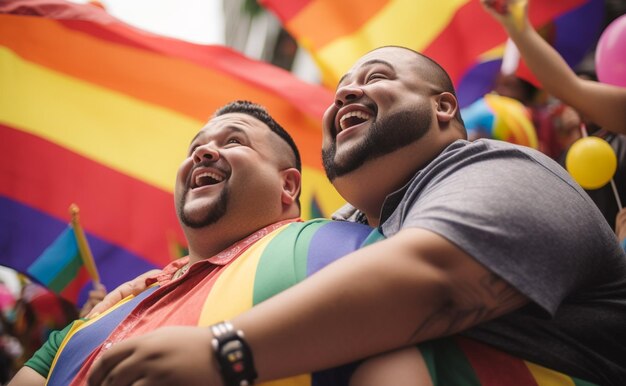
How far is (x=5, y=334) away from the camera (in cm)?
760

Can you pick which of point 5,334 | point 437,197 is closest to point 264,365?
point 437,197

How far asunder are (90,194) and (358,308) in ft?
8.70

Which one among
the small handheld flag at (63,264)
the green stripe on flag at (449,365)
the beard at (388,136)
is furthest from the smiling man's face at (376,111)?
the small handheld flag at (63,264)

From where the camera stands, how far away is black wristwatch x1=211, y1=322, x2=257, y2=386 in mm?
1358

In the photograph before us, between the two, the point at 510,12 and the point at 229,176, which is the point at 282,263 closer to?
the point at 229,176

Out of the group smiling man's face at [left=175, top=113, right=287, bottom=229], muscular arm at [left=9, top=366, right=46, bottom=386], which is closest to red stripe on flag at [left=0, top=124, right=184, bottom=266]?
smiling man's face at [left=175, top=113, right=287, bottom=229]

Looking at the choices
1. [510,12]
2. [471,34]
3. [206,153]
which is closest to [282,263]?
[206,153]

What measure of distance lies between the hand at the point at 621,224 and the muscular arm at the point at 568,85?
348 mm

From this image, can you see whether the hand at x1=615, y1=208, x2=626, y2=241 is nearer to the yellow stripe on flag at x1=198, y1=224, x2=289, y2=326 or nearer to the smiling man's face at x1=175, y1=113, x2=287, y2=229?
the smiling man's face at x1=175, y1=113, x2=287, y2=229

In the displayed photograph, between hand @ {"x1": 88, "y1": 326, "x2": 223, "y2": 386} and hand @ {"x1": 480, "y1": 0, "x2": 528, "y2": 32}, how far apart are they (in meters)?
2.22

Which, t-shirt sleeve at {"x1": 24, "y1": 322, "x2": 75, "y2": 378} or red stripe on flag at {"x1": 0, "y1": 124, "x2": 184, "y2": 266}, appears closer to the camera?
t-shirt sleeve at {"x1": 24, "y1": 322, "x2": 75, "y2": 378}

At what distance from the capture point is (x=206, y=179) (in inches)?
100

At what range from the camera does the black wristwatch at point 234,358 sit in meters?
1.36

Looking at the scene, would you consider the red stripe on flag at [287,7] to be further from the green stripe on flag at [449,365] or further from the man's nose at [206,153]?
the green stripe on flag at [449,365]
